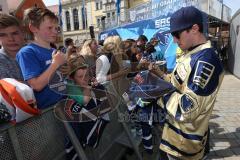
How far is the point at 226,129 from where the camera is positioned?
5.46m

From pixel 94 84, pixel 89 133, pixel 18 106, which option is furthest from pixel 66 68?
pixel 89 133

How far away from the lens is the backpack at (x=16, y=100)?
6.33 feet

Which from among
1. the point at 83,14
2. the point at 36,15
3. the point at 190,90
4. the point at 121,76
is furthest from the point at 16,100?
the point at 83,14

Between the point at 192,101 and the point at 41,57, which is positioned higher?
the point at 41,57

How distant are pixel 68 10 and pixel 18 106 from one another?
8832 centimetres

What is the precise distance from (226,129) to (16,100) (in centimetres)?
457

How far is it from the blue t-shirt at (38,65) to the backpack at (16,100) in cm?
19

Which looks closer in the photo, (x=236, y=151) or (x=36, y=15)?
(x=36, y=15)

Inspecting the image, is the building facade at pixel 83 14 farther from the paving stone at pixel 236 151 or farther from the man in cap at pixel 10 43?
the man in cap at pixel 10 43

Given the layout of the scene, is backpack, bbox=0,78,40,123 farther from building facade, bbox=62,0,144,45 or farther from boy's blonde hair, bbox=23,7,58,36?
building facade, bbox=62,0,144,45

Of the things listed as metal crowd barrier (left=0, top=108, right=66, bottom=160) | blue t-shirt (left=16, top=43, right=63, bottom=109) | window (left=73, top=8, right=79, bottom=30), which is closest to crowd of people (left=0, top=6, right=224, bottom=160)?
blue t-shirt (left=16, top=43, right=63, bottom=109)

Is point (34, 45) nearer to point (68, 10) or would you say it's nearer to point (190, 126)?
point (190, 126)

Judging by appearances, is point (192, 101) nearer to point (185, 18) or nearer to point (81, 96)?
point (185, 18)

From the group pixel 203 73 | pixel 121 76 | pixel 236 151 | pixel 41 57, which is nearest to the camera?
pixel 203 73
